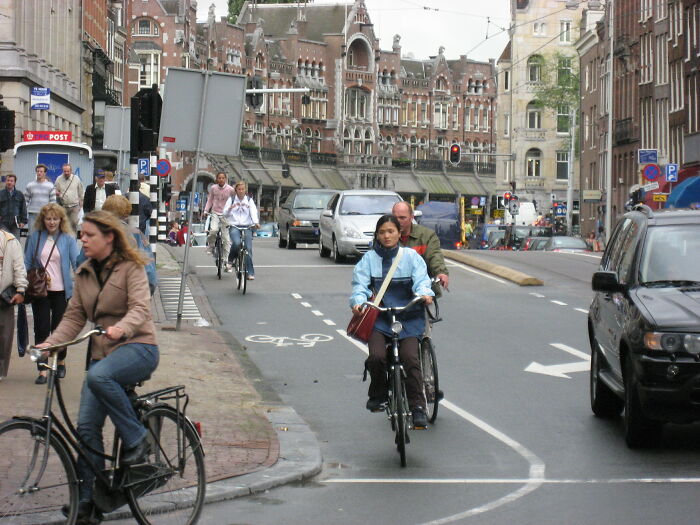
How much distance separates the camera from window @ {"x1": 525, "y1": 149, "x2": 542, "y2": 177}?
A: 13350 cm

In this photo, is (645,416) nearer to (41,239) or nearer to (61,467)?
(61,467)

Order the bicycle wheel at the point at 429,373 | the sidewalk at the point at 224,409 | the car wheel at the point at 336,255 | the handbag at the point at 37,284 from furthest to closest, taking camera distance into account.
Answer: the car wheel at the point at 336,255 → the handbag at the point at 37,284 → the bicycle wheel at the point at 429,373 → the sidewalk at the point at 224,409

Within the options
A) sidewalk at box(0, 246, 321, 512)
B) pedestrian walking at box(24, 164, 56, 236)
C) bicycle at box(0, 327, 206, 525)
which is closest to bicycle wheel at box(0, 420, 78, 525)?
bicycle at box(0, 327, 206, 525)

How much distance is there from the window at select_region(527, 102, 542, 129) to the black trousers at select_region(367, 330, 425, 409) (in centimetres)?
12430

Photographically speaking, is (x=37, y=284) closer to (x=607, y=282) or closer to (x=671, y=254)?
(x=607, y=282)

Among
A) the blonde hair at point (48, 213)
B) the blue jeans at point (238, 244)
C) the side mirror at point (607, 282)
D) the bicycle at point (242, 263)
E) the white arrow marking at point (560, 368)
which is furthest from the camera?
the blue jeans at point (238, 244)

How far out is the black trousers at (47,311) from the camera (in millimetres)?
14242

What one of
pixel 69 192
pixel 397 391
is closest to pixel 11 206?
pixel 69 192

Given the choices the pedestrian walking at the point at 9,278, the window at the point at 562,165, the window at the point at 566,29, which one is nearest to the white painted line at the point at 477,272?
the pedestrian walking at the point at 9,278

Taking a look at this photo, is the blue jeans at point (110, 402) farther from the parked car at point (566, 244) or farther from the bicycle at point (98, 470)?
the parked car at point (566, 244)

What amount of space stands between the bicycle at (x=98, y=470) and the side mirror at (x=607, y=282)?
13.7 ft

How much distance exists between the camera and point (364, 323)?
10531 millimetres

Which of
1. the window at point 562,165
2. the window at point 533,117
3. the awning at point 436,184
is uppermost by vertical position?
the window at point 533,117

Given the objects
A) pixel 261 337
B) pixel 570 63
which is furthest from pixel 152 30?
pixel 261 337
